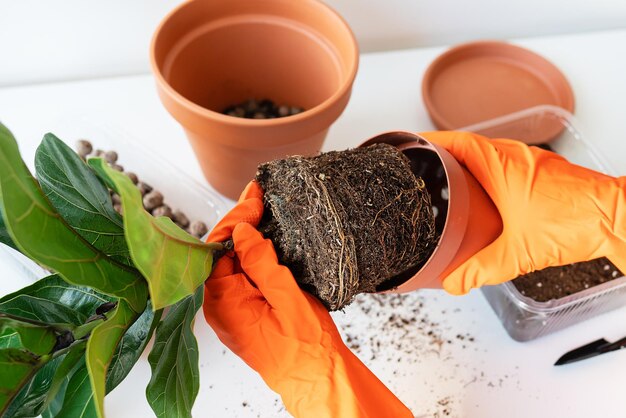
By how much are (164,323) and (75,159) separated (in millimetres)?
187

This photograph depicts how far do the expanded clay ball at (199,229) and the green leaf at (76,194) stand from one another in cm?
29

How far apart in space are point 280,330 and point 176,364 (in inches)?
4.3

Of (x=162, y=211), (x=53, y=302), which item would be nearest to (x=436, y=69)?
(x=162, y=211)

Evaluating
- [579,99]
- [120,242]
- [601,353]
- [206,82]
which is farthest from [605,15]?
[120,242]

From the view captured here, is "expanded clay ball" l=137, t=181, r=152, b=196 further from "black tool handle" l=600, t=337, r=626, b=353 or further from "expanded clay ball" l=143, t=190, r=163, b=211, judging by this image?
"black tool handle" l=600, t=337, r=626, b=353

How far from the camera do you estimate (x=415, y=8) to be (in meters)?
1.07

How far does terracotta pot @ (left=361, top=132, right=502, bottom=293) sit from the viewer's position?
1.99 feet

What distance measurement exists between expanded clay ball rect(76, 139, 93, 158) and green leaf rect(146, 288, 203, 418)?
0.43 meters

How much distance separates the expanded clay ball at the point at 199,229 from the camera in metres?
0.85

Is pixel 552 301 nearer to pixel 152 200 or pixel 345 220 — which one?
pixel 345 220

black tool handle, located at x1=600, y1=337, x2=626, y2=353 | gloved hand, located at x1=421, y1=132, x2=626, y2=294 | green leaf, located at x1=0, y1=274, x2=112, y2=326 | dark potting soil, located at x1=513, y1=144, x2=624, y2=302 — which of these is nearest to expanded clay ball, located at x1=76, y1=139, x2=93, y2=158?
green leaf, located at x1=0, y1=274, x2=112, y2=326

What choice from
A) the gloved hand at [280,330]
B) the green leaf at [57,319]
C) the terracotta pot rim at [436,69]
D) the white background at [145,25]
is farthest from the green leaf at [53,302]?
the terracotta pot rim at [436,69]

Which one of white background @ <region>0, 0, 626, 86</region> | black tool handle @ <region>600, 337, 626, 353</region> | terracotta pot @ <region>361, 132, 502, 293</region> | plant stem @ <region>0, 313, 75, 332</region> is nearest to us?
plant stem @ <region>0, 313, 75, 332</region>

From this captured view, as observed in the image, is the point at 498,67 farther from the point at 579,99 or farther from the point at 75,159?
the point at 75,159
